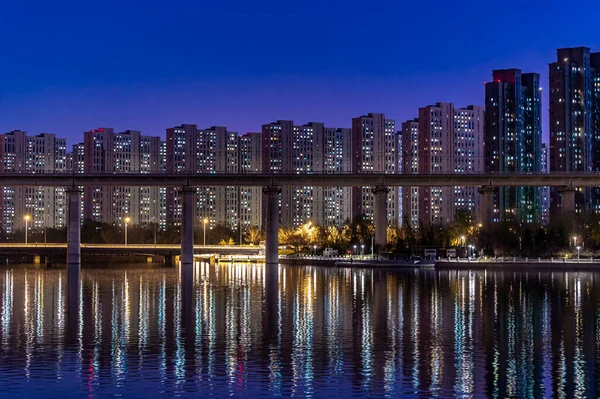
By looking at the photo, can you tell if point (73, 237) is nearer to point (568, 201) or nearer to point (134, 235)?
point (568, 201)

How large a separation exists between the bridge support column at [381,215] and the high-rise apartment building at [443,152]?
246ft

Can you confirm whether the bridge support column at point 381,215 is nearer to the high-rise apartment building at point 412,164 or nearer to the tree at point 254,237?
the tree at point 254,237

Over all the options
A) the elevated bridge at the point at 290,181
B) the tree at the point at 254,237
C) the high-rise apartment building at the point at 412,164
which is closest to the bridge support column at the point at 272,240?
the elevated bridge at the point at 290,181

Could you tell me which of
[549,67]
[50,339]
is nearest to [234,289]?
[50,339]

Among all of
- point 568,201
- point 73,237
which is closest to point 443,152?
point 568,201

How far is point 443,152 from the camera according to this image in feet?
637

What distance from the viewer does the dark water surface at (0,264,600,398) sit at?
27781 millimetres

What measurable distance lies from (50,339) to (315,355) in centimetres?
1157

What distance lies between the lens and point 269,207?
111562mm

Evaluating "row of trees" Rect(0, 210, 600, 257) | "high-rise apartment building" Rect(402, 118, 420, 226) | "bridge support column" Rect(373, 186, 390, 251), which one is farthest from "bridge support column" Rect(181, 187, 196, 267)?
"high-rise apartment building" Rect(402, 118, 420, 226)

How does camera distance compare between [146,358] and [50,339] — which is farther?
[50,339]

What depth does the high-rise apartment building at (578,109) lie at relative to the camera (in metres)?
191

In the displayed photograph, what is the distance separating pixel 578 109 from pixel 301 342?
171m

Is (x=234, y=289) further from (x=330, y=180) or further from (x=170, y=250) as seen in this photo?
(x=170, y=250)
